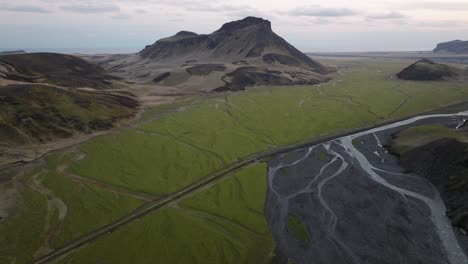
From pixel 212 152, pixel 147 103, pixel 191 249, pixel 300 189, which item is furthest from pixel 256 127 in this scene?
pixel 191 249

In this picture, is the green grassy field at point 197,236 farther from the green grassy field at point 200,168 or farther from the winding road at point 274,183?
the winding road at point 274,183

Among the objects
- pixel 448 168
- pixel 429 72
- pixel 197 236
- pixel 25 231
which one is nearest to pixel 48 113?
pixel 25 231

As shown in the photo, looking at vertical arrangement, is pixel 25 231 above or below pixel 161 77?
below

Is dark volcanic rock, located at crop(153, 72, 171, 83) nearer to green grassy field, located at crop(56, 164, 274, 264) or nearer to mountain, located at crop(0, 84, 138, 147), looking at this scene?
mountain, located at crop(0, 84, 138, 147)

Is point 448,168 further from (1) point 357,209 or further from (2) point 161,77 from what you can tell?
(2) point 161,77

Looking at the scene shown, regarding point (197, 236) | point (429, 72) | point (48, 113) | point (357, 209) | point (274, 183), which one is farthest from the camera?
point (429, 72)

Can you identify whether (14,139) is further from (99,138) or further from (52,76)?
(52,76)
